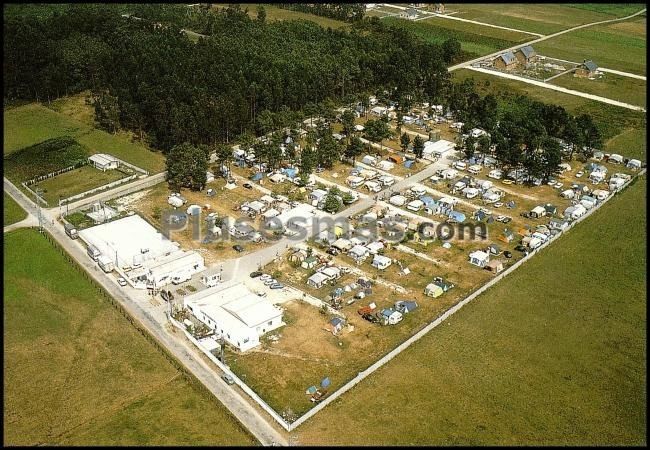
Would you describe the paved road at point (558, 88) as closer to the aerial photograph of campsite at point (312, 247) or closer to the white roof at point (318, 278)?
the aerial photograph of campsite at point (312, 247)

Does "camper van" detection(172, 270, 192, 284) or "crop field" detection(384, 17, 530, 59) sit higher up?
"crop field" detection(384, 17, 530, 59)

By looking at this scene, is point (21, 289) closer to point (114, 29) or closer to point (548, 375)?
point (548, 375)

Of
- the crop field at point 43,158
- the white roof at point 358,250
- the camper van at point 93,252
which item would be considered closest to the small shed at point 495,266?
the white roof at point 358,250

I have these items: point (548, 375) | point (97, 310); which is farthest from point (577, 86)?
point (97, 310)

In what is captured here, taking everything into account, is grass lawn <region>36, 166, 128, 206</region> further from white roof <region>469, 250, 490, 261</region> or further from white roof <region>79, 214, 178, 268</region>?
white roof <region>469, 250, 490, 261</region>

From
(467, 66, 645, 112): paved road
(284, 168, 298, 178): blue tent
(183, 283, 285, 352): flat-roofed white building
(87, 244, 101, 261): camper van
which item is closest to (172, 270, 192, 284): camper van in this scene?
(183, 283, 285, 352): flat-roofed white building

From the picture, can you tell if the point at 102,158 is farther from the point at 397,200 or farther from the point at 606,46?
the point at 606,46
